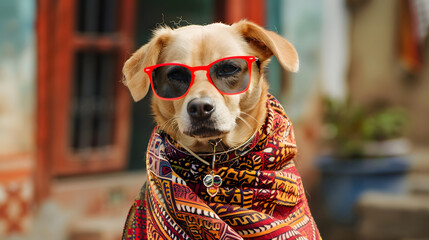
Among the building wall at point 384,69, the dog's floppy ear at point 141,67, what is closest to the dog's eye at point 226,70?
the dog's floppy ear at point 141,67

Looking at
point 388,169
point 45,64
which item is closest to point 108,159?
point 45,64

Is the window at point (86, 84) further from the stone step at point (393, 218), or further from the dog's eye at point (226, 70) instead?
the dog's eye at point (226, 70)

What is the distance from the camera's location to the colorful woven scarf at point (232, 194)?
1890 mm

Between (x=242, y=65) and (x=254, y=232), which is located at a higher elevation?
(x=242, y=65)

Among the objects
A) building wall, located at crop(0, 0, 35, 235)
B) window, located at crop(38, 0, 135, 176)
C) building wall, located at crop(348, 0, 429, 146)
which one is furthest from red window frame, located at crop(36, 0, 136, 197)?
building wall, located at crop(348, 0, 429, 146)

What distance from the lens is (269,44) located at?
197 cm

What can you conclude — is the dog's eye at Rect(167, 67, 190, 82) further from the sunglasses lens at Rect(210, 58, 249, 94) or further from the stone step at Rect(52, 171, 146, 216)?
the stone step at Rect(52, 171, 146, 216)

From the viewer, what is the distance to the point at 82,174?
14.9ft

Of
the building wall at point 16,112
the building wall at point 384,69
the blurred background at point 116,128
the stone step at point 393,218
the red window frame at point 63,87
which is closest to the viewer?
the building wall at point 16,112

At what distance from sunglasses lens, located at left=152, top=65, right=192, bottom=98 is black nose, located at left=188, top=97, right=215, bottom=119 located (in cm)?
5

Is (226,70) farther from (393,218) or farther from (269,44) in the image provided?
(393,218)

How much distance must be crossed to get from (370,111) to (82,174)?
538 centimetres

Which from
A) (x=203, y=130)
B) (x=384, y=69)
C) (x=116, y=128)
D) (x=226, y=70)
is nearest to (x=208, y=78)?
(x=226, y=70)

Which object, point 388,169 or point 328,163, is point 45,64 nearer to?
point 328,163
